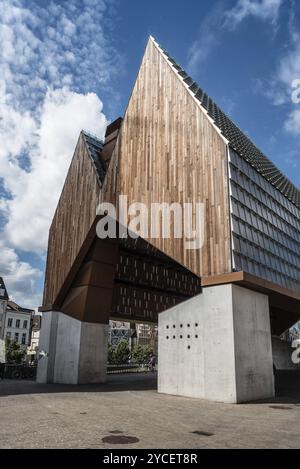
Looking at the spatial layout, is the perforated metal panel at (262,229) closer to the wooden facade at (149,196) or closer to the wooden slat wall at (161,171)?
the wooden facade at (149,196)

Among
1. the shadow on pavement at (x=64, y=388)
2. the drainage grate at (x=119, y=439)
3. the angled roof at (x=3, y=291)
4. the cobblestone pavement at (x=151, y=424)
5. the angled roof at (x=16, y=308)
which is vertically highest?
the angled roof at (x=3, y=291)

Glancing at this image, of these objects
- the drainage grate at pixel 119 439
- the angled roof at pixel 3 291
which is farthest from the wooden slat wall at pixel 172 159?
the angled roof at pixel 3 291

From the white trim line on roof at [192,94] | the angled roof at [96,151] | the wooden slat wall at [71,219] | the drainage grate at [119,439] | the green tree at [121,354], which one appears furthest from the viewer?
the green tree at [121,354]

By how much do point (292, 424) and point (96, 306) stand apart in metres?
20.8

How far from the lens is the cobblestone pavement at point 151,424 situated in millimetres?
8422

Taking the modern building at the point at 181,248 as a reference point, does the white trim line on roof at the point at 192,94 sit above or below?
above

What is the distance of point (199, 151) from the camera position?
21797mm

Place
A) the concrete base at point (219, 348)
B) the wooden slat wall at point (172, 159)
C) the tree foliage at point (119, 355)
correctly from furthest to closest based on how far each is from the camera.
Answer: the tree foliage at point (119, 355) < the wooden slat wall at point (172, 159) < the concrete base at point (219, 348)

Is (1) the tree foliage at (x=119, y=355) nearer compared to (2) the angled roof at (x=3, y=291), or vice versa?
(1) the tree foliage at (x=119, y=355)

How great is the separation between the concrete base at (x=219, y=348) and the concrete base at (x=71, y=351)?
32.0 ft

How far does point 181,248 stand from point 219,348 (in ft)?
19.0

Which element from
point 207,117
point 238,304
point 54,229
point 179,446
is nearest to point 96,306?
point 54,229

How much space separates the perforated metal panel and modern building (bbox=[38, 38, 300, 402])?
100 millimetres
